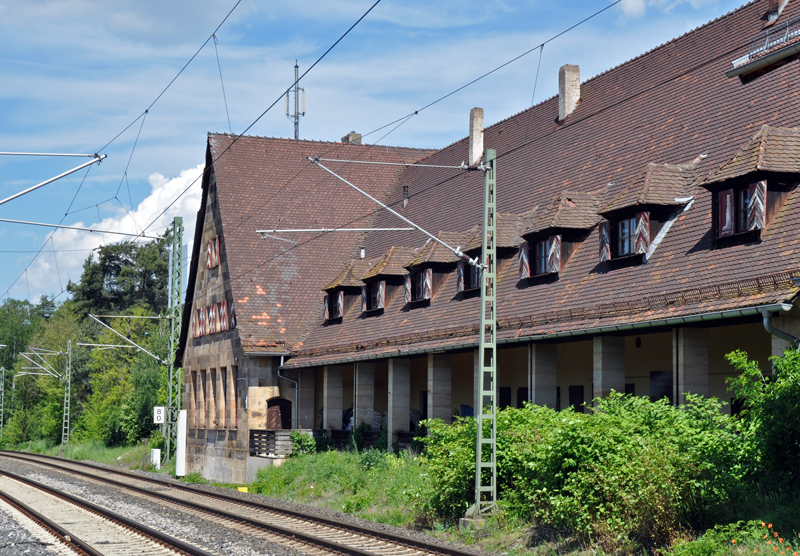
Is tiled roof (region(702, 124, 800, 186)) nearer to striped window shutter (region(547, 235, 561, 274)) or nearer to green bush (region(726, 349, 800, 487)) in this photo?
striped window shutter (region(547, 235, 561, 274))

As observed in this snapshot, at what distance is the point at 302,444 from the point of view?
33188 mm

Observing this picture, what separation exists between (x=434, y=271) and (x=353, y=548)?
47.5 ft

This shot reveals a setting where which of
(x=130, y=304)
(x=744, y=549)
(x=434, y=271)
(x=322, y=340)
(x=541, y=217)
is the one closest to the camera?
(x=744, y=549)

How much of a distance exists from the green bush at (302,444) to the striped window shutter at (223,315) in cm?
727

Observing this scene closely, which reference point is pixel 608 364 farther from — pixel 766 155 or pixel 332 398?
pixel 332 398

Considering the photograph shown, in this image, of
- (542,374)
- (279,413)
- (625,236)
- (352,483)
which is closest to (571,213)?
(625,236)

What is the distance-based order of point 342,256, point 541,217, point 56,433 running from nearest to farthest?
point 541,217 → point 342,256 → point 56,433

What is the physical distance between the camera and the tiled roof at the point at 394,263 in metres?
31.9

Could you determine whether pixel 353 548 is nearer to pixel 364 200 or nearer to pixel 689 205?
pixel 689 205

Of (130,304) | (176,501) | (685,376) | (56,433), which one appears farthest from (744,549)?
(130,304)

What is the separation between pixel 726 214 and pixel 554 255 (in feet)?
18.1

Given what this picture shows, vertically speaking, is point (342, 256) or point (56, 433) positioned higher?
point (342, 256)

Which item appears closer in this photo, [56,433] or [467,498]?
[467,498]

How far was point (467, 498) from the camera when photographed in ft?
62.8
